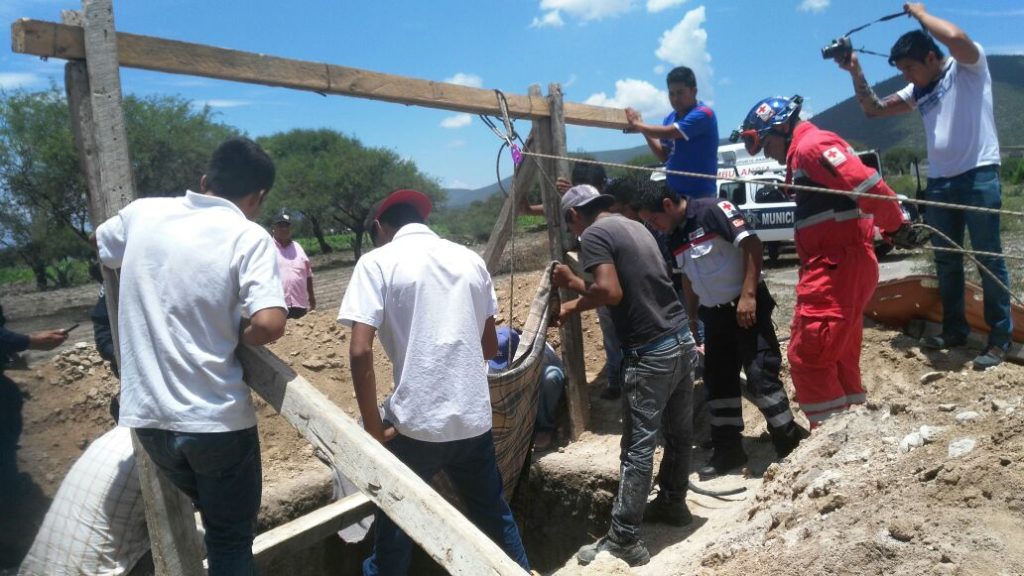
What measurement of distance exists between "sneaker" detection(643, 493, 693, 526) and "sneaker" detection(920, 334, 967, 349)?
200 cm

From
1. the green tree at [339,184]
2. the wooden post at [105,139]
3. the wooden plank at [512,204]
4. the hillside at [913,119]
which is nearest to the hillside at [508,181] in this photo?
the wooden plank at [512,204]

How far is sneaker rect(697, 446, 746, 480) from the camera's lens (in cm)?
428

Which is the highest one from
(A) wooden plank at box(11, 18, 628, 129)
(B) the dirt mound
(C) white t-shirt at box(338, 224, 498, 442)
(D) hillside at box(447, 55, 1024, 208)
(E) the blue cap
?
(D) hillside at box(447, 55, 1024, 208)

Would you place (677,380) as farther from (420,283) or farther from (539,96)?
(539,96)

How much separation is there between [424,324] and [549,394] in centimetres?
254

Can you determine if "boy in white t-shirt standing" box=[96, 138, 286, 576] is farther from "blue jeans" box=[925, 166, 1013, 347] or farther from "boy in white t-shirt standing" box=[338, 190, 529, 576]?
"blue jeans" box=[925, 166, 1013, 347]

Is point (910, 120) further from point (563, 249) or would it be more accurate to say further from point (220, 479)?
point (220, 479)

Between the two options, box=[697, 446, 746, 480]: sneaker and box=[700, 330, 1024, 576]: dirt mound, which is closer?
box=[700, 330, 1024, 576]: dirt mound

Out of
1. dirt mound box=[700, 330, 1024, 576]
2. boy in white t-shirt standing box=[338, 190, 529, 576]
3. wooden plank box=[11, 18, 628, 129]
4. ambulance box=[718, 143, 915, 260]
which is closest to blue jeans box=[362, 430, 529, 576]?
boy in white t-shirt standing box=[338, 190, 529, 576]

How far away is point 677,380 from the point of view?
11.7 feet

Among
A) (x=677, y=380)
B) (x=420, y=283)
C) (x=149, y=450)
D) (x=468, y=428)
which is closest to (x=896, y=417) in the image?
(x=677, y=380)

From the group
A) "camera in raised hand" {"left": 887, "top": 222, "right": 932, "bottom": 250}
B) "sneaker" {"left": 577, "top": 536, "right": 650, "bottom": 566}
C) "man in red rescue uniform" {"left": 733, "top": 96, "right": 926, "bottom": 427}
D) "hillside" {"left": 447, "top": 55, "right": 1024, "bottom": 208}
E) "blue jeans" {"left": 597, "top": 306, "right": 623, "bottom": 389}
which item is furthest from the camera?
"hillside" {"left": 447, "top": 55, "right": 1024, "bottom": 208}

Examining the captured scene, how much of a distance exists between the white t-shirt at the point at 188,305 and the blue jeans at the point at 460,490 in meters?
0.73

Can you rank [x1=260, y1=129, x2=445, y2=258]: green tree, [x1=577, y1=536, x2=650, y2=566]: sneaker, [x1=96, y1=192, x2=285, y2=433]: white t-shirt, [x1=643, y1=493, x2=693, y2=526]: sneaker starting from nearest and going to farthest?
[x1=96, y1=192, x2=285, y2=433]: white t-shirt, [x1=577, y1=536, x2=650, y2=566]: sneaker, [x1=643, y1=493, x2=693, y2=526]: sneaker, [x1=260, y1=129, x2=445, y2=258]: green tree
